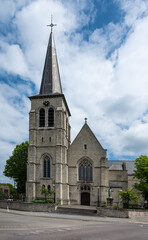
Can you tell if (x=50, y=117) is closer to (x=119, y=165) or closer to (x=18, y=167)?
(x=18, y=167)

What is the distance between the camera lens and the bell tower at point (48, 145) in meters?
→ 39.1

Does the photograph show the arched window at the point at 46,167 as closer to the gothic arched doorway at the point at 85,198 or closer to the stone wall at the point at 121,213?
the gothic arched doorway at the point at 85,198

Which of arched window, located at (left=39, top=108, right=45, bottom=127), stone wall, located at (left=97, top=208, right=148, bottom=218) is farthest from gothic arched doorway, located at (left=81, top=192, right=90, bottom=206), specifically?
arched window, located at (left=39, top=108, right=45, bottom=127)

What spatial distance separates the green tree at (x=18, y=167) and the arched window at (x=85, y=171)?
13.1 meters

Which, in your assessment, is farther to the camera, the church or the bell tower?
the church

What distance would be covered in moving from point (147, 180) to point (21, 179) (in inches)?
984

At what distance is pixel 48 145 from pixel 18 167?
11.7m

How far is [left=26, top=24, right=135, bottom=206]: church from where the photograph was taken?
129 feet

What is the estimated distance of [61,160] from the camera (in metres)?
39.4

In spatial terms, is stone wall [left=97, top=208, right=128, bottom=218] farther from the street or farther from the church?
the street

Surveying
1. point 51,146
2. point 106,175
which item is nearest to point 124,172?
point 106,175

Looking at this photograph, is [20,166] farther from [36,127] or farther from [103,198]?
[103,198]

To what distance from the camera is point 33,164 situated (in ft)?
131

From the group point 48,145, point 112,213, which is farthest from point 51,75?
point 112,213
